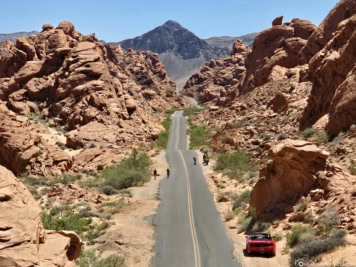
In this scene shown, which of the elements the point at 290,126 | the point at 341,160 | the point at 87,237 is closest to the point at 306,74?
the point at 290,126

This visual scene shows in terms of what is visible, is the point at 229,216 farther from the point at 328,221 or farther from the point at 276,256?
the point at 328,221

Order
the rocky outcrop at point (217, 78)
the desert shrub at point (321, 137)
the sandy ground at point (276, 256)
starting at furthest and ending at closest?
the rocky outcrop at point (217, 78)
the desert shrub at point (321, 137)
the sandy ground at point (276, 256)

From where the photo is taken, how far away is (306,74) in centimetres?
5203

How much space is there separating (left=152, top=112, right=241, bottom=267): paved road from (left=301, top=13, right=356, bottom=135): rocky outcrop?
11.9 metres

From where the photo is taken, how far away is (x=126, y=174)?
38.2 meters

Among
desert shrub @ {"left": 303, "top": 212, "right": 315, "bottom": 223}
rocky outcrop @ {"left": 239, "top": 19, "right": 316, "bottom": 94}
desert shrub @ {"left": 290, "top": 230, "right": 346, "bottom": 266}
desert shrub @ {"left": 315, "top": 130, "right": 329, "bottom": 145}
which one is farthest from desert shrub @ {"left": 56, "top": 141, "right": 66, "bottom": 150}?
desert shrub @ {"left": 290, "top": 230, "right": 346, "bottom": 266}

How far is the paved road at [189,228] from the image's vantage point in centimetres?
1819

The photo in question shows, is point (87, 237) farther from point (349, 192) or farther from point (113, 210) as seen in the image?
point (349, 192)

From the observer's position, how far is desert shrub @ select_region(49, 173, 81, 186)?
3381 centimetres

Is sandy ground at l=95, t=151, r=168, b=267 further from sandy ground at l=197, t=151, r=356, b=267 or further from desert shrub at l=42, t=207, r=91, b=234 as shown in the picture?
sandy ground at l=197, t=151, r=356, b=267

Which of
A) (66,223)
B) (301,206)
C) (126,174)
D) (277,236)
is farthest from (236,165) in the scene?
(66,223)

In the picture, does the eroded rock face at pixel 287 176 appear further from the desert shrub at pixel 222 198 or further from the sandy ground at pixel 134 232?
the desert shrub at pixel 222 198

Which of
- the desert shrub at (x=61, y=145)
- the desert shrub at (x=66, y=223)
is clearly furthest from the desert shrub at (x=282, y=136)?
the desert shrub at (x=61, y=145)

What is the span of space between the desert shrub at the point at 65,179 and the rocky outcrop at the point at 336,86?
22.5 m
